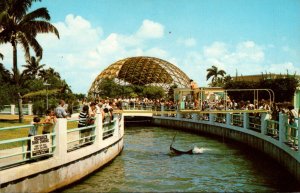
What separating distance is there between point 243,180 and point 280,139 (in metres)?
3.31

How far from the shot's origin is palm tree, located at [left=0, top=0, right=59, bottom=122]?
1319 inches

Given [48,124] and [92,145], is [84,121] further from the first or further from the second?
[48,124]

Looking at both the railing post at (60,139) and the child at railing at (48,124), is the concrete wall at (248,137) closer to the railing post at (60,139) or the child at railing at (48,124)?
the railing post at (60,139)

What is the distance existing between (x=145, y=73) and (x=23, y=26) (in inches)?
2872

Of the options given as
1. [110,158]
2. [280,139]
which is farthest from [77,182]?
[280,139]

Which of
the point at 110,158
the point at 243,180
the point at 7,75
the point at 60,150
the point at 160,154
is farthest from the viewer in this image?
the point at 7,75

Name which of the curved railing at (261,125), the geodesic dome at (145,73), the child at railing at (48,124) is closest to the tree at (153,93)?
the geodesic dome at (145,73)

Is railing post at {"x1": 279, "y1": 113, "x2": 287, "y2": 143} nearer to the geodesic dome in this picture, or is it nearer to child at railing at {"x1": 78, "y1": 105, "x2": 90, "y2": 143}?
child at railing at {"x1": 78, "y1": 105, "x2": 90, "y2": 143}

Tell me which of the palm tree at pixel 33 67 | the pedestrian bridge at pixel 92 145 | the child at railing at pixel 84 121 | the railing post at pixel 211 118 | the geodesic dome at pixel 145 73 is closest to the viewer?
the pedestrian bridge at pixel 92 145

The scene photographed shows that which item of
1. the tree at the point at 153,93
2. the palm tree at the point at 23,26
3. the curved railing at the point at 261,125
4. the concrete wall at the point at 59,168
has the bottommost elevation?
the concrete wall at the point at 59,168

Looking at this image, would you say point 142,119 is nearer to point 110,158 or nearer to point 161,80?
point 110,158

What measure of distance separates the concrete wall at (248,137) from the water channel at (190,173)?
51cm

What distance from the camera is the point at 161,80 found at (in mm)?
105750

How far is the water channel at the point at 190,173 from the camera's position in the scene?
16064mm
